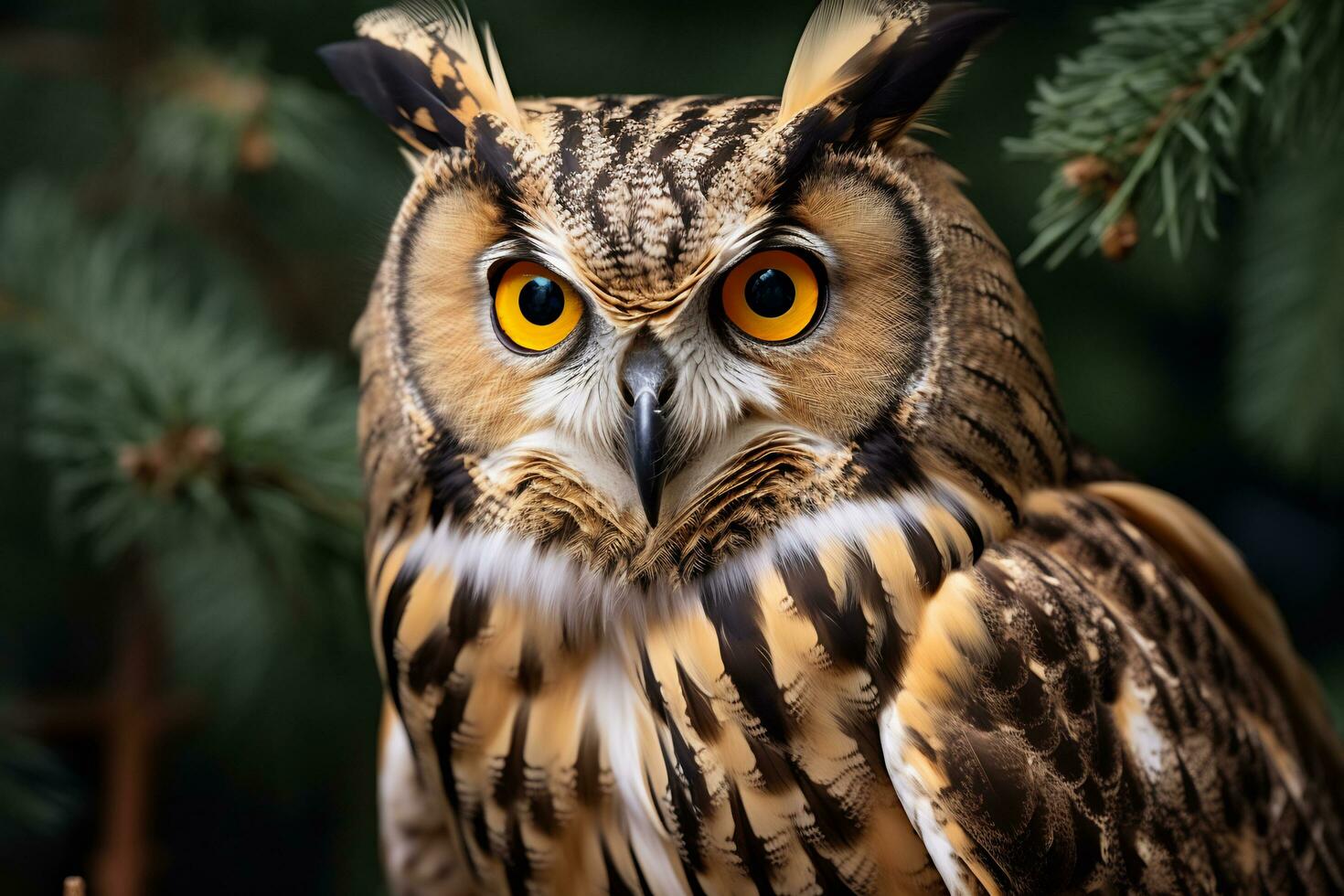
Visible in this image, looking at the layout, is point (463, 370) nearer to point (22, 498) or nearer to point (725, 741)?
point (725, 741)

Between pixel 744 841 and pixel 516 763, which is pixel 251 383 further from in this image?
pixel 744 841

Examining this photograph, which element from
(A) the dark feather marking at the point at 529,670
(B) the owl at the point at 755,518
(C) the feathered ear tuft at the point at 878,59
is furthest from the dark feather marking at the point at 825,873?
(C) the feathered ear tuft at the point at 878,59

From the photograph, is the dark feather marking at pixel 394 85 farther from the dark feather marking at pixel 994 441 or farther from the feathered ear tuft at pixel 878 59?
the dark feather marking at pixel 994 441

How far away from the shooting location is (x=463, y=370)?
76 cm

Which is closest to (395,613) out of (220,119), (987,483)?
(987,483)

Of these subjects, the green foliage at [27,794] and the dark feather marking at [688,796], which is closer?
the dark feather marking at [688,796]

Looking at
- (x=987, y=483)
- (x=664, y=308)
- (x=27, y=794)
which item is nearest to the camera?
(x=664, y=308)

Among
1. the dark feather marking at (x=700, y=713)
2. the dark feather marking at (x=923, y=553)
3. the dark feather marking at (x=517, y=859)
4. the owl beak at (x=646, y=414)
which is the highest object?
the owl beak at (x=646, y=414)

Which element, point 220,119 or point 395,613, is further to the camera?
point 220,119

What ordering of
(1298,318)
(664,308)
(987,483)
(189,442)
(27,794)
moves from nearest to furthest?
(664,308) → (987,483) → (189,442) → (27,794) → (1298,318)

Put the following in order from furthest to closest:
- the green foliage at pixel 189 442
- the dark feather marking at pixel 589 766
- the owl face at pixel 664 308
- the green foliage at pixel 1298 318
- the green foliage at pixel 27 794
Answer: the green foliage at pixel 1298 318, the green foliage at pixel 27 794, the green foliage at pixel 189 442, the dark feather marking at pixel 589 766, the owl face at pixel 664 308

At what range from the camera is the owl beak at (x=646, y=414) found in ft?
2.23

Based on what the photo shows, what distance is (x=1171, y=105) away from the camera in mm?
764

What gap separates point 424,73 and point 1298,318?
95 centimetres
